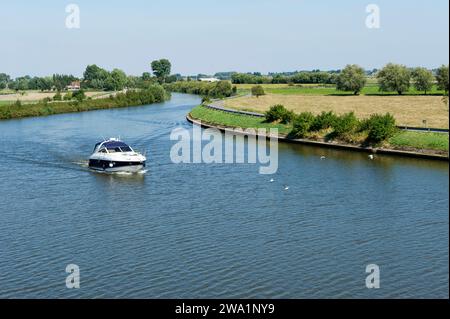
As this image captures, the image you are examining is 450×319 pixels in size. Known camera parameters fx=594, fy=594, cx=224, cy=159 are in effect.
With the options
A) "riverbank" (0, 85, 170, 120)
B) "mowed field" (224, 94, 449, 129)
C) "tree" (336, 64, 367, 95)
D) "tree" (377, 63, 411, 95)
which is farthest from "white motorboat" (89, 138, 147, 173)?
"tree" (336, 64, 367, 95)

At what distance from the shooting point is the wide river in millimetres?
29750

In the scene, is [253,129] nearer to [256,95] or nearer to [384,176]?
[384,176]

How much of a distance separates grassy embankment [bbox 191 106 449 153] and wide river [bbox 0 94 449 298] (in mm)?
3570

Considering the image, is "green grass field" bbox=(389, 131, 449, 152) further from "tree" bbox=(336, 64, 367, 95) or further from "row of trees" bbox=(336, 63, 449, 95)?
"tree" bbox=(336, 64, 367, 95)

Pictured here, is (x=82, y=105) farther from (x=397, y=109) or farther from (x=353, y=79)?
(x=397, y=109)

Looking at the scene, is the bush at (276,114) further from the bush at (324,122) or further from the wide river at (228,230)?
the wide river at (228,230)

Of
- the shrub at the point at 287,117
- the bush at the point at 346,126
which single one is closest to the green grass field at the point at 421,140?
the bush at the point at 346,126

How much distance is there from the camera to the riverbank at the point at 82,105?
13838cm

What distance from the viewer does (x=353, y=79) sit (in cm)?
16700

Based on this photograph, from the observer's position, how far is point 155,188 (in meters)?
52.5

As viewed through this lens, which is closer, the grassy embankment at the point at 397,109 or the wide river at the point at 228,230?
the wide river at the point at 228,230

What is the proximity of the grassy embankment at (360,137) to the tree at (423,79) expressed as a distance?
197 ft

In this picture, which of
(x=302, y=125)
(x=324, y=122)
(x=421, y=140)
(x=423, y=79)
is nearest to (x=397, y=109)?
(x=302, y=125)
